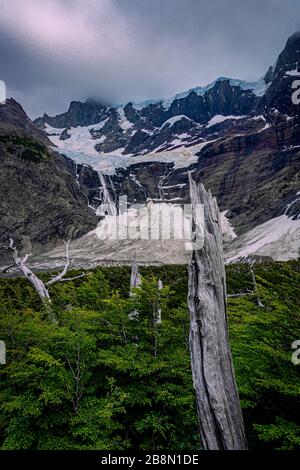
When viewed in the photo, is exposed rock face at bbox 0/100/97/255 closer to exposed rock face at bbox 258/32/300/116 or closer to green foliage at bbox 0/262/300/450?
exposed rock face at bbox 258/32/300/116

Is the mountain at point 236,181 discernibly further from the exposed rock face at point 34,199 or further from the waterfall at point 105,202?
the exposed rock face at point 34,199

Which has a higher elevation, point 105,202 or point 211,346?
point 105,202

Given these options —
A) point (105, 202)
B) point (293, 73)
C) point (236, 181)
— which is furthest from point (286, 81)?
point (105, 202)

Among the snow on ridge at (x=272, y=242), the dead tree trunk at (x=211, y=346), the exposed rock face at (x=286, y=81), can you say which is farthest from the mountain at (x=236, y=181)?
the dead tree trunk at (x=211, y=346)

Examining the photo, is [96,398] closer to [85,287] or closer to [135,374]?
[135,374]

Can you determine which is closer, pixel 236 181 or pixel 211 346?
pixel 211 346

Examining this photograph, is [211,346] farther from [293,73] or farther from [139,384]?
[293,73]

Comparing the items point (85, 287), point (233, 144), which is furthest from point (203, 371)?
point (233, 144)
